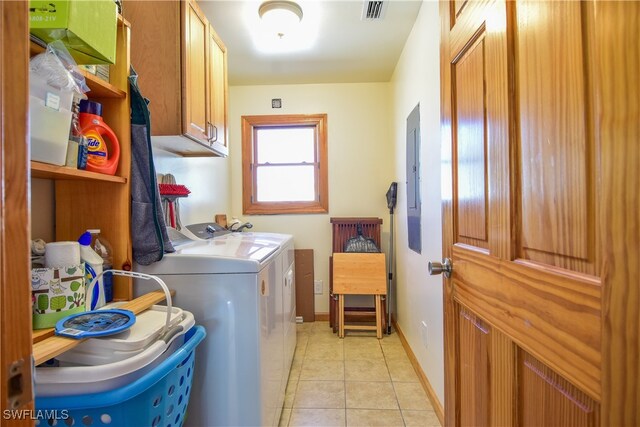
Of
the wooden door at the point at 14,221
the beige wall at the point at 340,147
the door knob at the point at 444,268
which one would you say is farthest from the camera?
the beige wall at the point at 340,147

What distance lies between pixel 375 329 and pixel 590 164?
245 cm

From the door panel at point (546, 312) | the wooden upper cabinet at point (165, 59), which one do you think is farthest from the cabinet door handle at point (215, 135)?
the door panel at point (546, 312)

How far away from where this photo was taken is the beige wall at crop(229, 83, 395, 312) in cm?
298

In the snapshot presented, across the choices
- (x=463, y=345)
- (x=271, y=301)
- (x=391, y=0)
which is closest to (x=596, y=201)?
(x=463, y=345)

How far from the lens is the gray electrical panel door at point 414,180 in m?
2.01

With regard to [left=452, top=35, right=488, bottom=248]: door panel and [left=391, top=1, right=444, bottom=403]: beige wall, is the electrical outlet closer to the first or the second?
[left=391, top=1, right=444, bottom=403]: beige wall

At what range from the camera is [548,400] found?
57 cm

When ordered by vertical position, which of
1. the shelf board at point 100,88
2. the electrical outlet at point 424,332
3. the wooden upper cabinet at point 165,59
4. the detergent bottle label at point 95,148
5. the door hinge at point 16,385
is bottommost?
the electrical outlet at point 424,332

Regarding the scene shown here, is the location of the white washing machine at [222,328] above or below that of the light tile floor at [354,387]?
above

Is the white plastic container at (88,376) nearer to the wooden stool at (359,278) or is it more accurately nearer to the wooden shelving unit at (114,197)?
the wooden shelving unit at (114,197)

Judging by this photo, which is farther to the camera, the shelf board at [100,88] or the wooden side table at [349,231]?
the wooden side table at [349,231]

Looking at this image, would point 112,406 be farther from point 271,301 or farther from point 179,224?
point 179,224

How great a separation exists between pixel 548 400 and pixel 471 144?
0.62 metres

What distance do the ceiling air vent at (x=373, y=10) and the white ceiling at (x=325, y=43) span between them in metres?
0.02
